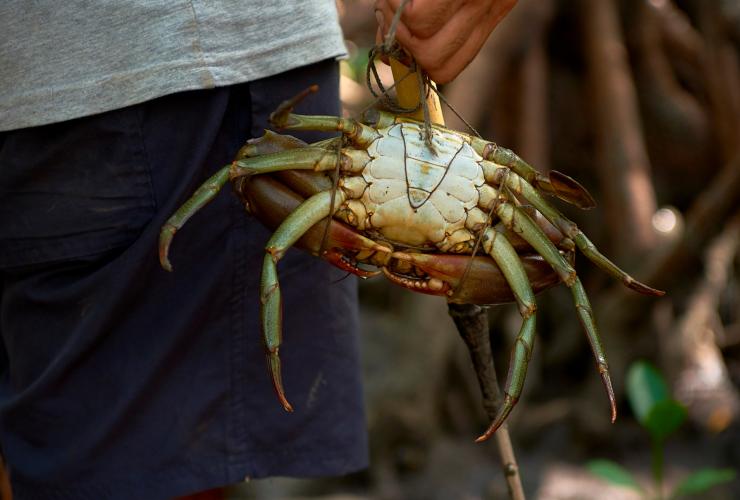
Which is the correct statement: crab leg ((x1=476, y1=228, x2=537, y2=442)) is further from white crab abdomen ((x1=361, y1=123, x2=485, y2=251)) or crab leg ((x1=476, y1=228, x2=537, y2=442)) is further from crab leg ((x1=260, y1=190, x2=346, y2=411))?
crab leg ((x1=260, y1=190, x2=346, y2=411))

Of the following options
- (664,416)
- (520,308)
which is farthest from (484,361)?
(664,416)

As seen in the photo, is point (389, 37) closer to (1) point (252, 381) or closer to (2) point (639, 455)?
(1) point (252, 381)

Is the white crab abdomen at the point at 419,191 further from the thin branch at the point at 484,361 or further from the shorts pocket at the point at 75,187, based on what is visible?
the shorts pocket at the point at 75,187

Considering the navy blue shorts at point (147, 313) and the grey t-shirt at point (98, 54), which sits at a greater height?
the grey t-shirt at point (98, 54)

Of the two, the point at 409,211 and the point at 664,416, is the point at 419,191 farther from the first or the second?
the point at 664,416

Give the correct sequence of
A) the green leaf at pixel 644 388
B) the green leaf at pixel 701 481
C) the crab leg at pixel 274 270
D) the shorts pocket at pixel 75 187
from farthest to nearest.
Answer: the green leaf at pixel 644 388 < the green leaf at pixel 701 481 < the shorts pocket at pixel 75 187 < the crab leg at pixel 274 270

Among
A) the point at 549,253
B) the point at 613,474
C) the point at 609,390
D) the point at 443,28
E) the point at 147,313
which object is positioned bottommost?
the point at 613,474

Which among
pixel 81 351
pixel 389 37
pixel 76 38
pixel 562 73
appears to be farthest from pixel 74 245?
pixel 562 73

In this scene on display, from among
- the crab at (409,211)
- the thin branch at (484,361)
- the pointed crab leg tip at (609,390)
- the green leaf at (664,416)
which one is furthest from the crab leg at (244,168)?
the green leaf at (664,416)
